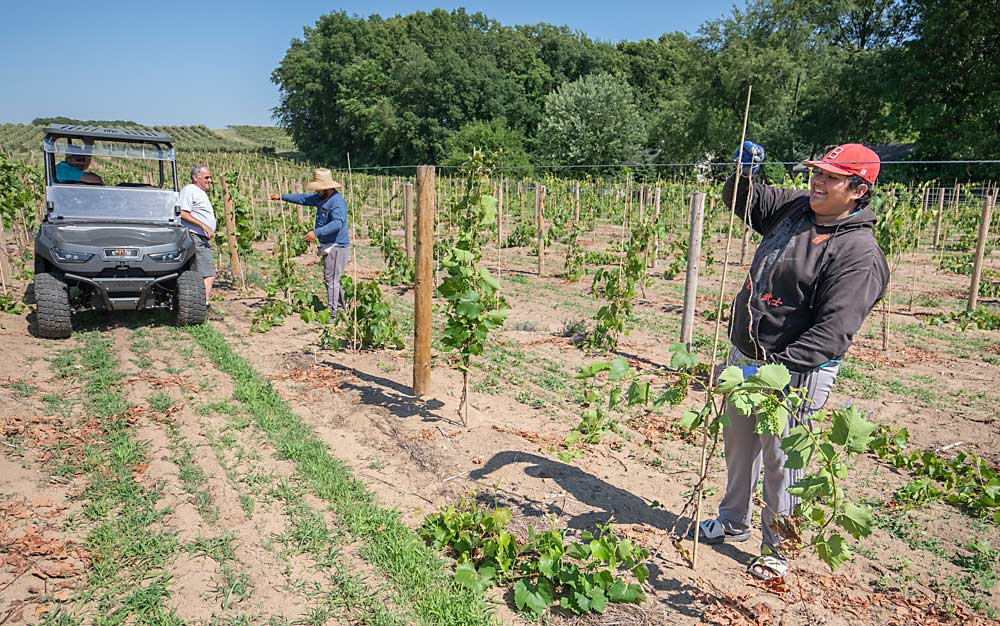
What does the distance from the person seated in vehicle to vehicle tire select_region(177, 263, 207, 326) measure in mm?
1512

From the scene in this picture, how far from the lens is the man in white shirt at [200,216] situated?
21.6 feet

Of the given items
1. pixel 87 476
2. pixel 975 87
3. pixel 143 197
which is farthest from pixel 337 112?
pixel 87 476

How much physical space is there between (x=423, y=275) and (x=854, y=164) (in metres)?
2.79

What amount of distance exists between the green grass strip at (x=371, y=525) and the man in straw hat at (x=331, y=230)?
182cm

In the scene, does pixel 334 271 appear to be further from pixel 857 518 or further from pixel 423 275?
pixel 857 518

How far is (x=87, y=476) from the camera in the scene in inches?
135

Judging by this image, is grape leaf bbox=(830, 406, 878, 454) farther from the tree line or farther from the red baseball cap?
the tree line

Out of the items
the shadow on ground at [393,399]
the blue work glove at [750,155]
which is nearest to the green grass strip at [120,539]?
the shadow on ground at [393,399]

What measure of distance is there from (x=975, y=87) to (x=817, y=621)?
3207 cm

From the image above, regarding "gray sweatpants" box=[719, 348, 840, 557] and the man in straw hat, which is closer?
"gray sweatpants" box=[719, 348, 840, 557]

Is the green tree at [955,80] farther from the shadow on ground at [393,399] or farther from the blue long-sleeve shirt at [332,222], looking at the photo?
the shadow on ground at [393,399]

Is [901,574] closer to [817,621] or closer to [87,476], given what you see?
[817,621]

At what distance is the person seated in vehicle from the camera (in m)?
6.46

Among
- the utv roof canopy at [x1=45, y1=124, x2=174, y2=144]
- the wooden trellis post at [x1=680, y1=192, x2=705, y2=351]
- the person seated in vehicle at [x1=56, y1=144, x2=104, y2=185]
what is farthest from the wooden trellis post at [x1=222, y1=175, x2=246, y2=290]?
the wooden trellis post at [x1=680, y1=192, x2=705, y2=351]
